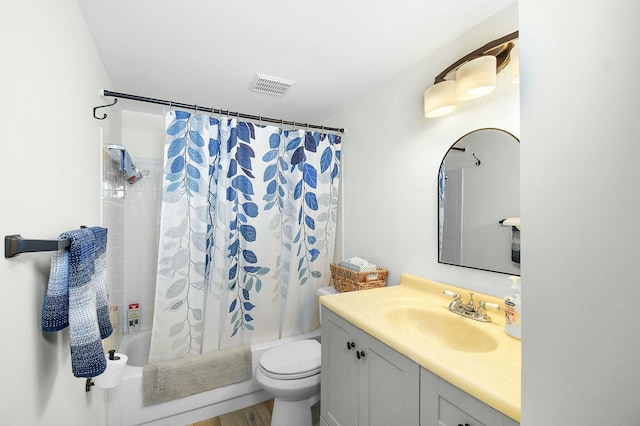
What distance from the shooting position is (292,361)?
5.83 ft

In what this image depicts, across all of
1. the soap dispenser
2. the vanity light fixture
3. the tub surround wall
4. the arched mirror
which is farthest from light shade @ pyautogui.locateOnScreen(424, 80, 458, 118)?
the tub surround wall

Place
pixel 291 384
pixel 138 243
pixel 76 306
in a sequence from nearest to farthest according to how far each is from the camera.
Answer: pixel 76 306, pixel 291 384, pixel 138 243

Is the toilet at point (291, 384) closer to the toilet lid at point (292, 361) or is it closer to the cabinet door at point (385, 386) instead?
the toilet lid at point (292, 361)

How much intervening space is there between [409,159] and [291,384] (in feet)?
5.03

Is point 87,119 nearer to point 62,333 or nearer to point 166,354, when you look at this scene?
point 62,333

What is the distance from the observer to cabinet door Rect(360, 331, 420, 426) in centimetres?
98

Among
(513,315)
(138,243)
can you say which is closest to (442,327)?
(513,315)

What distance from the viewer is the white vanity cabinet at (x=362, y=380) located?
1.00 meters

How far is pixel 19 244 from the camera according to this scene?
69 centimetres

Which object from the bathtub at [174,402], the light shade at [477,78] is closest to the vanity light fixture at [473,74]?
the light shade at [477,78]

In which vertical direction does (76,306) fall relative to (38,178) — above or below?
below

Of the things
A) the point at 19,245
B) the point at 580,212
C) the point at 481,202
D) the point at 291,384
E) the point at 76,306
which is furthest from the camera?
the point at 291,384

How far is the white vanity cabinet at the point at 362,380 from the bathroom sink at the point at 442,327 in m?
0.19

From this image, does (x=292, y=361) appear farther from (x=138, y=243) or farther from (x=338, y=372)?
(x=138, y=243)
